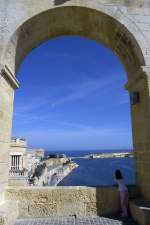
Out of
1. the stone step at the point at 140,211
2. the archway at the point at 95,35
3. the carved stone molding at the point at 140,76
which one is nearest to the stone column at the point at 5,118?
the archway at the point at 95,35

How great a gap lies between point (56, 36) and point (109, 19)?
181 centimetres

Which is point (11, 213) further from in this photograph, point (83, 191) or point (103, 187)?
point (103, 187)

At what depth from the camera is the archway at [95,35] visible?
225 inches

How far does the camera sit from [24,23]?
587cm

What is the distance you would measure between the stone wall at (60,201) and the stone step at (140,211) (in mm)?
663

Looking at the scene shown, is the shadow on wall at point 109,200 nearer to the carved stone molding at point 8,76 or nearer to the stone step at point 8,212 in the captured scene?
the stone step at point 8,212

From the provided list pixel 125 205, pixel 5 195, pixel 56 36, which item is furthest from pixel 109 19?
pixel 5 195

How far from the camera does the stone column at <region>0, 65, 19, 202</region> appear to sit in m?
5.57

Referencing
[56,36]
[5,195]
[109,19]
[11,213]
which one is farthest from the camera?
[56,36]

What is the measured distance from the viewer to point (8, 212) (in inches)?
194

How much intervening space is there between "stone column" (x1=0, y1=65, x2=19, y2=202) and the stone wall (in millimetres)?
462

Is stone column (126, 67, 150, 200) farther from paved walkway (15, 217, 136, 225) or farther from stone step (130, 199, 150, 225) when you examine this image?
paved walkway (15, 217, 136, 225)

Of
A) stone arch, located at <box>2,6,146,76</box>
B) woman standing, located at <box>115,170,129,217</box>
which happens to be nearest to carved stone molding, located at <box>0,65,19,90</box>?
stone arch, located at <box>2,6,146,76</box>

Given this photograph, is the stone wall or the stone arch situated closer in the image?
the stone wall
